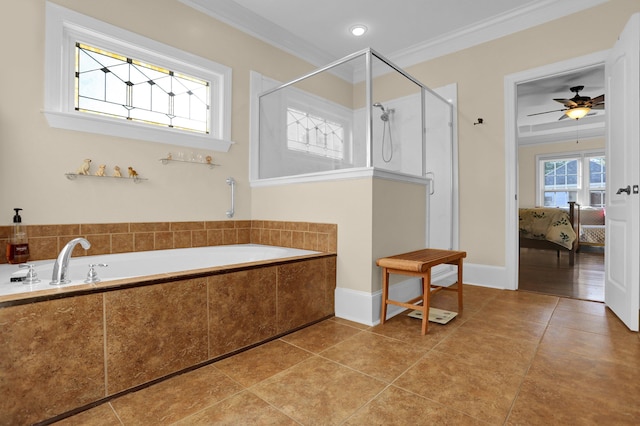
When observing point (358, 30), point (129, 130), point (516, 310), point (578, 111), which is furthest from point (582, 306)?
point (129, 130)

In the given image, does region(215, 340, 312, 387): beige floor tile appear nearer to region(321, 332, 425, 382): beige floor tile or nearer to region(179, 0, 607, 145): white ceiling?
region(321, 332, 425, 382): beige floor tile

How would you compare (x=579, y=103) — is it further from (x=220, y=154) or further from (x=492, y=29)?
(x=220, y=154)

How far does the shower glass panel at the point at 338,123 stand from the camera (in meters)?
3.38

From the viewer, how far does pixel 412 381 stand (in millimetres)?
1434

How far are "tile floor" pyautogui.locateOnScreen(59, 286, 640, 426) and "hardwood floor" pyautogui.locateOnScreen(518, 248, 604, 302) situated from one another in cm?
89

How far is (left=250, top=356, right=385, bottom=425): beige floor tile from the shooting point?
1.21 m

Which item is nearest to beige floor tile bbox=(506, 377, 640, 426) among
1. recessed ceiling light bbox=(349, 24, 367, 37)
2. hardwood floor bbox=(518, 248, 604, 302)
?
hardwood floor bbox=(518, 248, 604, 302)

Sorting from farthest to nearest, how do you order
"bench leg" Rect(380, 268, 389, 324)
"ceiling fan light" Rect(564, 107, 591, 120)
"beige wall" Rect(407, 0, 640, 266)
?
"ceiling fan light" Rect(564, 107, 591, 120)
"beige wall" Rect(407, 0, 640, 266)
"bench leg" Rect(380, 268, 389, 324)

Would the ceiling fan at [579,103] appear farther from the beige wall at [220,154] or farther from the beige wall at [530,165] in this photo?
the beige wall at [530,165]

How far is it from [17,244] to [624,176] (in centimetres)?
376

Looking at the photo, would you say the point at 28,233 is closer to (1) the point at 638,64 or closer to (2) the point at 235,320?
(2) the point at 235,320

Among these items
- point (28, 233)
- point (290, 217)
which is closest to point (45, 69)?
point (28, 233)

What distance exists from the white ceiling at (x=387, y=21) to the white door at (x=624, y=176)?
84 cm

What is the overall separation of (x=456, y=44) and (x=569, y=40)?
3.24 feet
